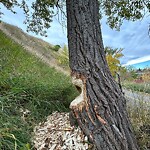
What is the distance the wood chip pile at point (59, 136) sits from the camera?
86.4 inches

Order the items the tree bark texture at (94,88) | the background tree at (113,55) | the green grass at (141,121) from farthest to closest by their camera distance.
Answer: the background tree at (113,55) < the green grass at (141,121) < the tree bark texture at (94,88)

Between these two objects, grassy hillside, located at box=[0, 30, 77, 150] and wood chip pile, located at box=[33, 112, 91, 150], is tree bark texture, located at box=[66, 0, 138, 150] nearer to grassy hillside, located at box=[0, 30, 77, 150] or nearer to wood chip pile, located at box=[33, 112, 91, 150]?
wood chip pile, located at box=[33, 112, 91, 150]

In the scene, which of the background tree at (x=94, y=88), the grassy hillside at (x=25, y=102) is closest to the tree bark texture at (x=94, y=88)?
the background tree at (x=94, y=88)

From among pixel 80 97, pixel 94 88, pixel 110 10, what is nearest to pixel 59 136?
pixel 80 97

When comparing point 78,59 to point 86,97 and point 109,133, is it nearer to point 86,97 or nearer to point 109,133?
point 86,97

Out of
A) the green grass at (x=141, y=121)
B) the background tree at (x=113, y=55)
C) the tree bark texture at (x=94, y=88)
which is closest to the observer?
the tree bark texture at (x=94, y=88)

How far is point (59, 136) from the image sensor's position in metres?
2.31

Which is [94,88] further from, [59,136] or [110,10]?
[110,10]

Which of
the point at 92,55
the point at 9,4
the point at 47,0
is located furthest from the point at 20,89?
the point at 9,4

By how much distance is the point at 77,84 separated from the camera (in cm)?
236

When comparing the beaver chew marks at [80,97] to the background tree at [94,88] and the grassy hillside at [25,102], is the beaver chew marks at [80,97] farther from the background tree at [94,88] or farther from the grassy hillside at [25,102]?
the grassy hillside at [25,102]

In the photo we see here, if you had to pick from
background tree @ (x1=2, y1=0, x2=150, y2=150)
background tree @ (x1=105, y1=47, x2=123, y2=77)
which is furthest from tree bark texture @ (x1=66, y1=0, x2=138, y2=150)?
background tree @ (x1=105, y1=47, x2=123, y2=77)

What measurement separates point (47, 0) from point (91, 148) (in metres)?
3.40

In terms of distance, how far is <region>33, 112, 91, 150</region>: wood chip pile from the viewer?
2.20 metres
